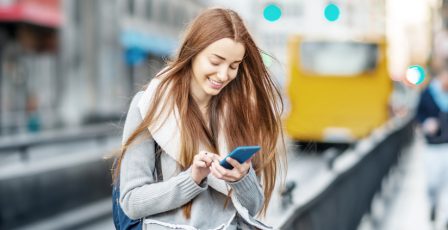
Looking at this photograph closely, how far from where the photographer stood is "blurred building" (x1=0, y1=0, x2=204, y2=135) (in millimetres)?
27188

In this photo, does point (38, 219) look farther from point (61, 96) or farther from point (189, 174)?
point (61, 96)

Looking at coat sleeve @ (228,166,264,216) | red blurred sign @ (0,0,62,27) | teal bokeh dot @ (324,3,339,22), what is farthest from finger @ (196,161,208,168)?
red blurred sign @ (0,0,62,27)

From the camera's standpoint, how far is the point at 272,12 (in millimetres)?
14711

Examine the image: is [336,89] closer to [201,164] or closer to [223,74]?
[223,74]

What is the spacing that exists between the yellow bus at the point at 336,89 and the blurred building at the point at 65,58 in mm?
4141

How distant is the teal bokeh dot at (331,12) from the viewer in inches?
594

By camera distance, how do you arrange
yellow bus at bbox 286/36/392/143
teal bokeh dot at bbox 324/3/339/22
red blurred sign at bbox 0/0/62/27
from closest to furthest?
teal bokeh dot at bbox 324/3/339/22
yellow bus at bbox 286/36/392/143
red blurred sign at bbox 0/0/62/27

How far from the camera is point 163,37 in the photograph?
5169 centimetres

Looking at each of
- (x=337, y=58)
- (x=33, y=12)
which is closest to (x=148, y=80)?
(x=337, y=58)

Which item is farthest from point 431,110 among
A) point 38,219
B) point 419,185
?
point 419,185

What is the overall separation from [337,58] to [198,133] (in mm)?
21356

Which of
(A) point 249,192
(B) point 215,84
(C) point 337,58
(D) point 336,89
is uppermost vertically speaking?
(B) point 215,84

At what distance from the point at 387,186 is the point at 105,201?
3.95 m

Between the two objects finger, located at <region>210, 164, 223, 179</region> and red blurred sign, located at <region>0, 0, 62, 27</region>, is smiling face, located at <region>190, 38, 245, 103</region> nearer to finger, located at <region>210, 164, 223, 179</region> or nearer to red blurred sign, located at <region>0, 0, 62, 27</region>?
finger, located at <region>210, 164, 223, 179</region>
